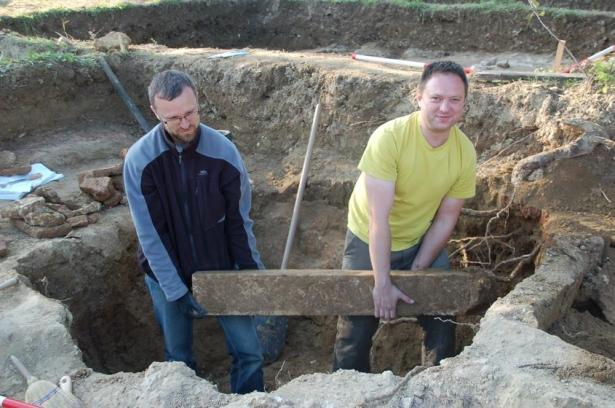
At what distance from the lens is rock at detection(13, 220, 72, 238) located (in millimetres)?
4273

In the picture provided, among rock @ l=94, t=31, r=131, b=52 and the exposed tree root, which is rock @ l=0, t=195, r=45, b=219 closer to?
rock @ l=94, t=31, r=131, b=52

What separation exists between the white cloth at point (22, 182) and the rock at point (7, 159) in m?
0.19

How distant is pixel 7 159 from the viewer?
5.29m

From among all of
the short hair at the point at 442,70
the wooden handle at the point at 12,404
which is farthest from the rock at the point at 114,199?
the short hair at the point at 442,70

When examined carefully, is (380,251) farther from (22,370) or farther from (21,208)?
(21,208)

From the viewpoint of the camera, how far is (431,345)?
3420 millimetres

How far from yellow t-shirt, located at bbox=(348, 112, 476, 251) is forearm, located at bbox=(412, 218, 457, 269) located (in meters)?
0.05

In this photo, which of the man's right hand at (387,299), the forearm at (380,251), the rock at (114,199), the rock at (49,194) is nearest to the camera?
the forearm at (380,251)

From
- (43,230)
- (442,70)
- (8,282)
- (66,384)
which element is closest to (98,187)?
(43,230)

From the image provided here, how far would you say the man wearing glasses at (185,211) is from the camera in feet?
9.58

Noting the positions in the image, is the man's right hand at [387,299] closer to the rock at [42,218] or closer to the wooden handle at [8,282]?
the wooden handle at [8,282]

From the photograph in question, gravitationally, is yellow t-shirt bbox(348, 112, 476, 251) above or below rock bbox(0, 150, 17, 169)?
above

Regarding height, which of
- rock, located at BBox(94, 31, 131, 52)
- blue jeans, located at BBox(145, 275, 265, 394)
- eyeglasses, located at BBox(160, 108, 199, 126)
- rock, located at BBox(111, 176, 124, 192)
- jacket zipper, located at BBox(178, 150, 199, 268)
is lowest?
blue jeans, located at BBox(145, 275, 265, 394)

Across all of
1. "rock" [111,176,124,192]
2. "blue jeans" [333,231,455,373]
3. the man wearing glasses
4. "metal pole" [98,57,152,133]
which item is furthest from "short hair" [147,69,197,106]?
"metal pole" [98,57,152,133]
